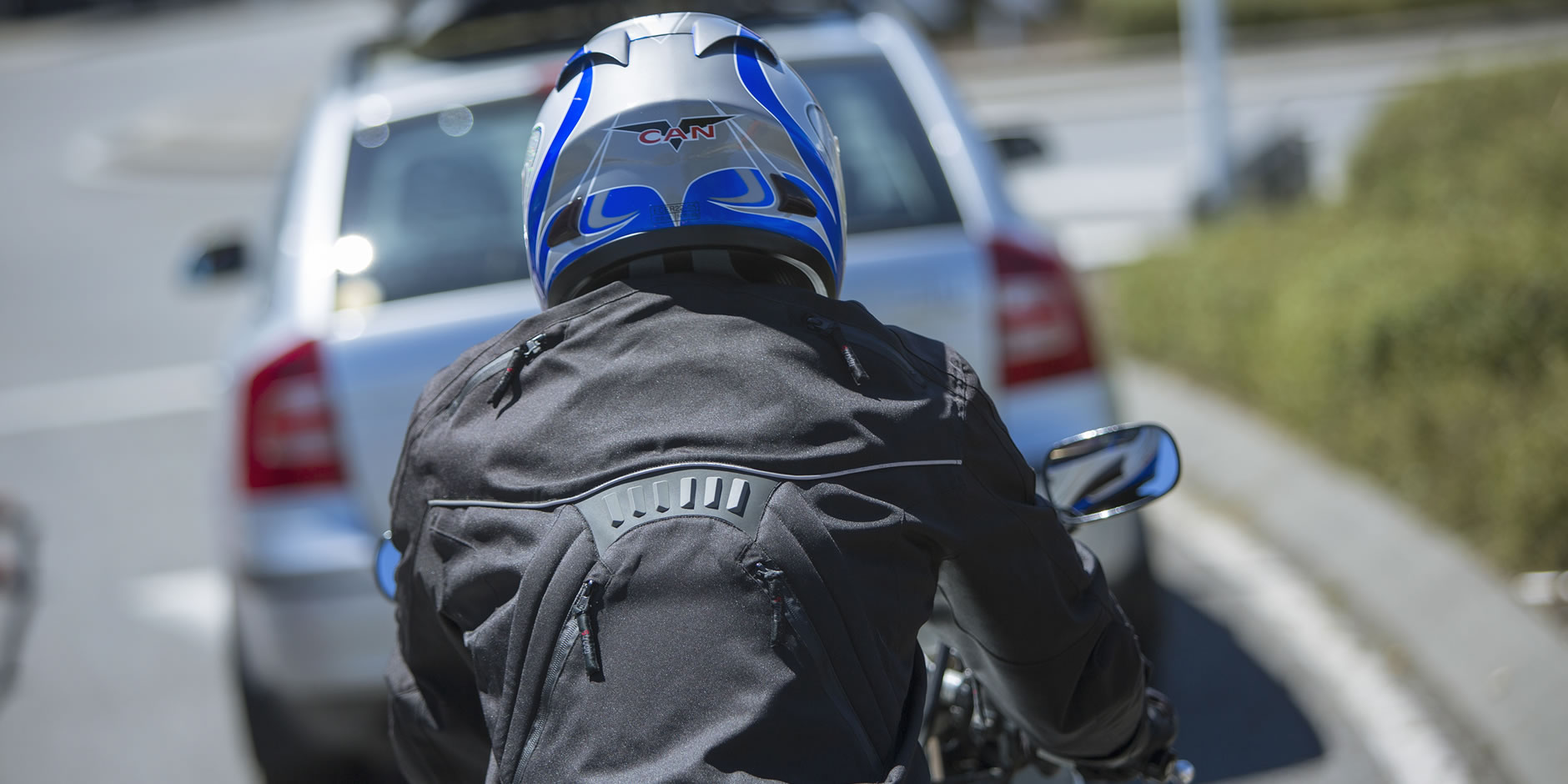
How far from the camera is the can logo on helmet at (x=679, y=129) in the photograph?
1738 millimetres

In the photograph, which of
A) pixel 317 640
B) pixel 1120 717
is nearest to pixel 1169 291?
pixel 317 640

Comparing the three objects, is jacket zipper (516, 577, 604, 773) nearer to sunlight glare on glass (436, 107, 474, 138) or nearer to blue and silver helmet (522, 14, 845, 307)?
blue and silver helmet (522, 14, 845, 307)

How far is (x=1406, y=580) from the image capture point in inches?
174

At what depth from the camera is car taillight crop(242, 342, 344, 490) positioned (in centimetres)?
334

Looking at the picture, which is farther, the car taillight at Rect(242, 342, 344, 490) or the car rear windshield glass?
the car rear windshield glass

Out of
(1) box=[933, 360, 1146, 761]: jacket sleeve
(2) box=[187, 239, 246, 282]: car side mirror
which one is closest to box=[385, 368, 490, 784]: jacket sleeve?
(1) box=[933, 360, 1146, 761]: jacket sleeve

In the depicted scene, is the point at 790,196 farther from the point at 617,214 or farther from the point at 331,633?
the point at 331,633

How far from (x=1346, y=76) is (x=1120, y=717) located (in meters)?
18.7

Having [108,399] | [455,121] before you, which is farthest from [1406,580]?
[108,399]

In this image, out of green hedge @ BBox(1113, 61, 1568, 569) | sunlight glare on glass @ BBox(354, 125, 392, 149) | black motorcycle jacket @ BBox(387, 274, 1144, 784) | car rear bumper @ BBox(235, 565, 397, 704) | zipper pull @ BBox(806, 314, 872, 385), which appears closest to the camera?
black motorcycle jacket @ BBox(387, 274, 1144, 784)

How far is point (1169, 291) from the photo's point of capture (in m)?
7.44

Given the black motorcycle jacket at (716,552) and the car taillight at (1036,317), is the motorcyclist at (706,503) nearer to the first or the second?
the black motorcycle jacket at (716,552)

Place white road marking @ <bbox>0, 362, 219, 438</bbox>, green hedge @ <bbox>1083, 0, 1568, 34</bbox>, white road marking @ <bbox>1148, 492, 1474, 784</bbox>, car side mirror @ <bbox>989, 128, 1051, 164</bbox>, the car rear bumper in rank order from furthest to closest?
1. green hedge @ <bbox>1083, 0, 1568, 34</bbox>
2. white road marking @ <bbox>0, 362, 219, 438</bbox>
3. car side mirror @ <bbox>989, 128, 1051, 164</bbox>
4. white road marking @ <bbox>1148, 492, 1474, 784</bbox>
5. the car rear bumper

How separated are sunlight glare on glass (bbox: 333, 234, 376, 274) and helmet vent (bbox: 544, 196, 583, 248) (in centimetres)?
193
